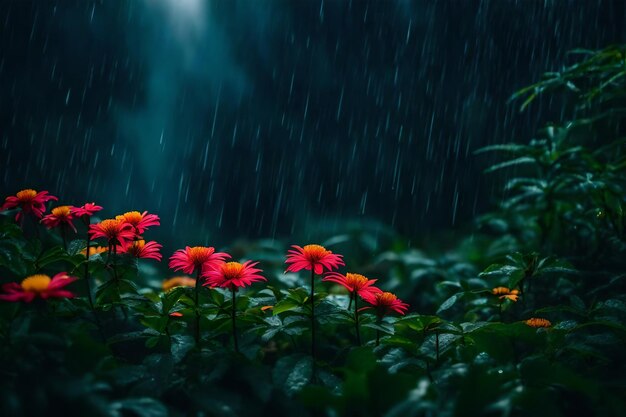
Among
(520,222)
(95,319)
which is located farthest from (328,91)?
(95,319)

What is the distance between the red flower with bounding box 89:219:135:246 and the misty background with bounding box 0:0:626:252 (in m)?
4.80

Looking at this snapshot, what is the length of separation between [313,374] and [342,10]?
6.69m

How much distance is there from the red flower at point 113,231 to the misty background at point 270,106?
480 centimetres

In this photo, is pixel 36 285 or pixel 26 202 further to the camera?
pixel 26 202

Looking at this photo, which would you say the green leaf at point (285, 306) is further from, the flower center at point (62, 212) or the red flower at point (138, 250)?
the flower center at point (62, 212)

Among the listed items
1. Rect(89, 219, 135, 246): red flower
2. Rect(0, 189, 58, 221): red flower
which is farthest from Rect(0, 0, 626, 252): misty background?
Rect(89, 219, 135, 246): red flower

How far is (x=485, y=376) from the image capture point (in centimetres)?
82

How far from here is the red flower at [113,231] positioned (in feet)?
3.98

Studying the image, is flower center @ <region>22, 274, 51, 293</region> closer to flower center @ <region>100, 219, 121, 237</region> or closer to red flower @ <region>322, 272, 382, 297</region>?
flower center @ <region>100, 219, 121, 237</region>

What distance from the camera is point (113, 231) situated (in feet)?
4.03

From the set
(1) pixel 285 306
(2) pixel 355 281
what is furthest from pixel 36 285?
(2) pixel 355 281

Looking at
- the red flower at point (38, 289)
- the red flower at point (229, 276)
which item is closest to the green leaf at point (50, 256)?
the red flower at point (38, 289)

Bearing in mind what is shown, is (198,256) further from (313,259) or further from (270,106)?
(270,106)

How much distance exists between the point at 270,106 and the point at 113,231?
6229mm
